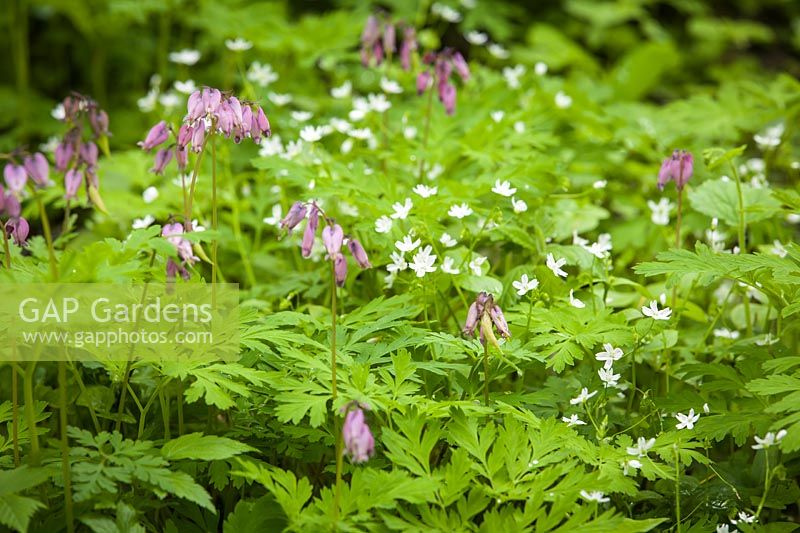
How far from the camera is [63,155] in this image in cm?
188

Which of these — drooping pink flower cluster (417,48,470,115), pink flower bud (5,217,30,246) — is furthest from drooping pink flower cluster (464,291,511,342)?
drooping pink flower cluster (417,48,470,115)

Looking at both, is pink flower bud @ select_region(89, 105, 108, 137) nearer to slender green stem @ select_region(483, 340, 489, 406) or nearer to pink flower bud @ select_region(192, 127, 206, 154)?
pink flower bud @ select_region(192, 127, 206, 154)

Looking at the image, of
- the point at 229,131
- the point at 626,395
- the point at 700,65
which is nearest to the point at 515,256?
the point at 626,395

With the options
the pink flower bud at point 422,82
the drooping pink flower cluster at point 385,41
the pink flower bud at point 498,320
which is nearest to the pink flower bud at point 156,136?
the pink flower bud at point 498,320

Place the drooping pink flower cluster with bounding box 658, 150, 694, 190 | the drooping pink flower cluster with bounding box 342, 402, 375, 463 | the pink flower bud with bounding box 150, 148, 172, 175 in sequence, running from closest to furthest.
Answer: the drooping pink flower cluster with bounding box 342, 402, 375, 463
the pink flower bud with bounding box 150, 148, 172, 175
the drooping pink flower cluster with bounding box 658, 150, 694, 190

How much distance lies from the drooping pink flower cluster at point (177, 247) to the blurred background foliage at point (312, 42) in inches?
84.2

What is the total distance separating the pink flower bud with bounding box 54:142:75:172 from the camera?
1.87 m

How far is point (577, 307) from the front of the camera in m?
2.52

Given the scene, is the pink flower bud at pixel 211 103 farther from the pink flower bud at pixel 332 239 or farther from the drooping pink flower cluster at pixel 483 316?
the drooping pink flower cluster at pixel 483 316

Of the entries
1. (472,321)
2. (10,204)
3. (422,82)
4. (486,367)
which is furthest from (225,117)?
(422,82)

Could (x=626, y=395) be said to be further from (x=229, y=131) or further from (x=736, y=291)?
(x=229, y=131)

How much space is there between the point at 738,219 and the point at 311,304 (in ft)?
5.41

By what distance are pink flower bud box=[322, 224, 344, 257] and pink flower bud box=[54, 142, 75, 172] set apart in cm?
63

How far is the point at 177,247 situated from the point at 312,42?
8.41ft
